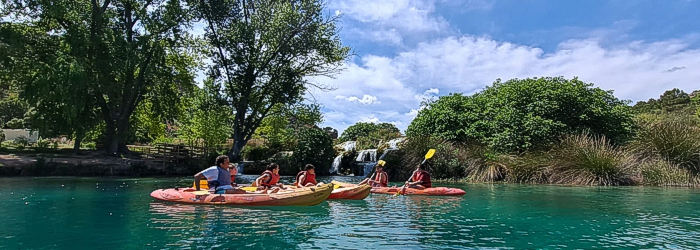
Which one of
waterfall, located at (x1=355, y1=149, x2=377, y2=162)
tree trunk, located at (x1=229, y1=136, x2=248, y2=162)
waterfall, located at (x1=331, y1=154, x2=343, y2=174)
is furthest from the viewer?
tree trunk, located at (x1=229, y1=136, x2=248, y2=162)

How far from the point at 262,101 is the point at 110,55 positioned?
1062 centimetres

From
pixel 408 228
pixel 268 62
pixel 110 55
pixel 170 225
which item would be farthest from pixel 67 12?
pixel 408 228

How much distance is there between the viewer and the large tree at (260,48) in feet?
105

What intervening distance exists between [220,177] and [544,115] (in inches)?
678

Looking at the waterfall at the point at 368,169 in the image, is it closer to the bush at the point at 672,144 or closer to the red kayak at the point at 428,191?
the red kayak at the point at 428,191

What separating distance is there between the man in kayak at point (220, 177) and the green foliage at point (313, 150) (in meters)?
18.0

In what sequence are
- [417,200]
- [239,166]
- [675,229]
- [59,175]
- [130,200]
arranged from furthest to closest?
[239,166] → [59,175] → [417,200] → [130,200] → [675,229]

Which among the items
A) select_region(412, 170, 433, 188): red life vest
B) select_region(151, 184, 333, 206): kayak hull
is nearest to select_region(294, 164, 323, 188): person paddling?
select_region(151, 184, 333, 206): kayak hull

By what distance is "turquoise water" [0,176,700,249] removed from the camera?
778 cm

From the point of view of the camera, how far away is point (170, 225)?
9352 mm

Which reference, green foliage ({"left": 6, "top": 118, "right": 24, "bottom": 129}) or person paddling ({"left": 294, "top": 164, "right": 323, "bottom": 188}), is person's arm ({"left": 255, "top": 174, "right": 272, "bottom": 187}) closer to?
person paddling ({"left": 294, "top": 164, "right": 323, "bottom": 188})

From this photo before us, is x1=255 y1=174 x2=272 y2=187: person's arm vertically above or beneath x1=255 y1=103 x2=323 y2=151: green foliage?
beneath

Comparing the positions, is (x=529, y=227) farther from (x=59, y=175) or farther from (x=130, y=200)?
(x=59, y=175)

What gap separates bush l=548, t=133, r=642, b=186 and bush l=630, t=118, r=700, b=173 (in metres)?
0.79
